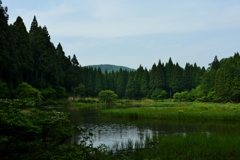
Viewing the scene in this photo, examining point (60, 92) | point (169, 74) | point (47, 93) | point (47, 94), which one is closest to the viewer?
point (47, 93)

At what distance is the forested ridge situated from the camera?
121ft

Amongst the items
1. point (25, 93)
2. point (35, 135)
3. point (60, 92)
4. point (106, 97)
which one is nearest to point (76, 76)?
point (106, 97)

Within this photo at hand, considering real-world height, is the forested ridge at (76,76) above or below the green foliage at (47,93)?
above

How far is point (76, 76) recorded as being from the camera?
7162cm

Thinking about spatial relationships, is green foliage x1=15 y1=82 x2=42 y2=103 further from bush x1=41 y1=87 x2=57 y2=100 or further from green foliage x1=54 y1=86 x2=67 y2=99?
green foliage x1=54 y1=86 x2=67 y2=99

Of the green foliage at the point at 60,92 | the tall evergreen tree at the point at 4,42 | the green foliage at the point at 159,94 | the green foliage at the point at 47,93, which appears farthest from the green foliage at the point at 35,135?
the green foliage at the point at 159,94

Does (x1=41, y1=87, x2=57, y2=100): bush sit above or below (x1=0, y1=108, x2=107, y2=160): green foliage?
above

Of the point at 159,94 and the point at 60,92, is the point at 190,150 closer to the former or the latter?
the point at 60,92

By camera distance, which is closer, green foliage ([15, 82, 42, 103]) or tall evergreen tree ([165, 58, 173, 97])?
green foliage ([15, 82, 42, 103])

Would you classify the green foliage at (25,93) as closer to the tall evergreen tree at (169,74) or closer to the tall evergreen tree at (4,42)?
the tall evergreen tree at (4,42)

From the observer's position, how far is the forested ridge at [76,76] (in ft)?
121

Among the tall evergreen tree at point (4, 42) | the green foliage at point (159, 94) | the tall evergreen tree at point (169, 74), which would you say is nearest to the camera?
the tall evergreen tree at point (4, 42)

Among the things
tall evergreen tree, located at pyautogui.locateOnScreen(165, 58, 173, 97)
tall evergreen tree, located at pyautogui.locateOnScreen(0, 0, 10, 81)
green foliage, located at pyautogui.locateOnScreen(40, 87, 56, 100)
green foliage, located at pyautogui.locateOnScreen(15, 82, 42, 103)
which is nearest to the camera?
tall evergreen tree, located at pyautogui.locateOnScreen(0, 0, 10, 81)

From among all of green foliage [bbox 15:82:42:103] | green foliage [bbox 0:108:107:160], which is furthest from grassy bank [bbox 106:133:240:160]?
green foliage [bbox 15:82:42:103]
